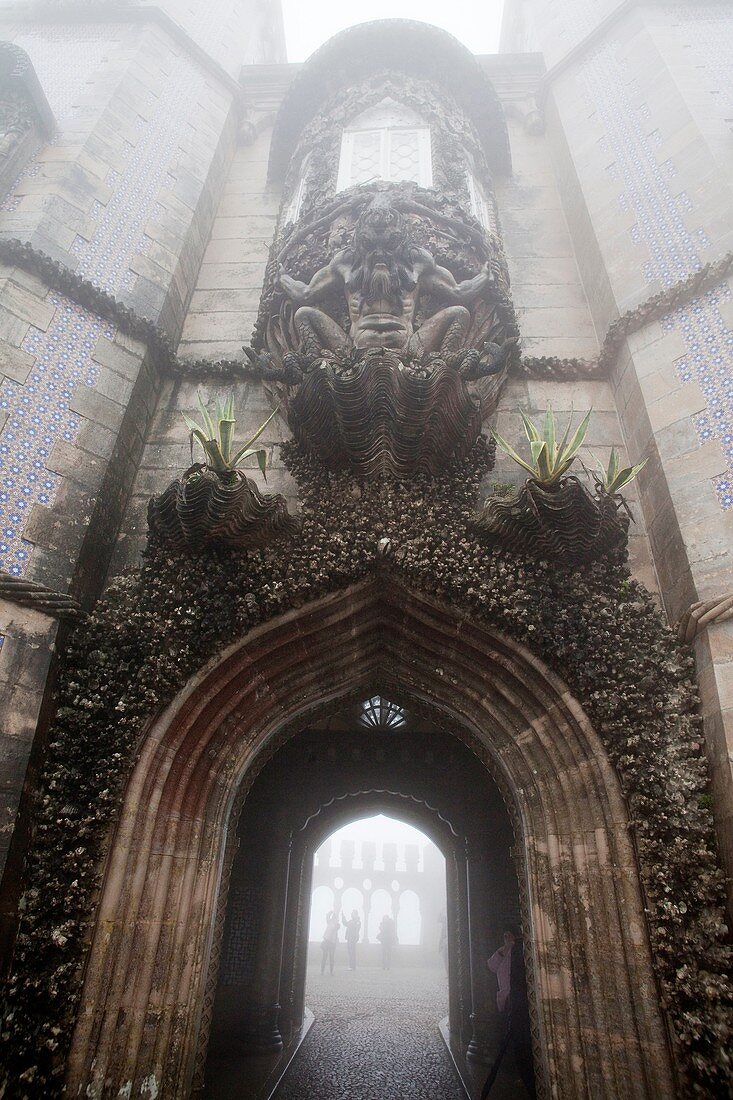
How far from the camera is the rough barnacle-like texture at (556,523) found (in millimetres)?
4559

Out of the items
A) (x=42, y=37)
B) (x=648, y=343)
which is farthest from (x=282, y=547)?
(x=42, y=37)

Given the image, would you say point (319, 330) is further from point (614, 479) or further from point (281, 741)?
point (281, 741)

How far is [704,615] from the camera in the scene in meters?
4.25

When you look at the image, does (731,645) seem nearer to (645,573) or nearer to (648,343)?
(645,573)

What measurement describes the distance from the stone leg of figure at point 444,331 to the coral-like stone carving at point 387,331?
0.04 ft

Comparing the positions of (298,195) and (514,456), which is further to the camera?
(298,195)

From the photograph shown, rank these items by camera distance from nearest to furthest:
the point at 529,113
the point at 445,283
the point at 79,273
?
the point at 79,273
the point at 445,283
the point at 529,113

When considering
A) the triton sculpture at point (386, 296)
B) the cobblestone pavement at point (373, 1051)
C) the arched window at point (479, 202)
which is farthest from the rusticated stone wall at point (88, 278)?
the cobblestone pavement at point (373, 1051)

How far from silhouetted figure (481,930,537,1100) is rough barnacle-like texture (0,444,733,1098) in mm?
2244

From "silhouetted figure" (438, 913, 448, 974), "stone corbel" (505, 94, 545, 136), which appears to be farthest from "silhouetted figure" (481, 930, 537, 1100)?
"silhouetted figure" (438, 913, 448, 974)

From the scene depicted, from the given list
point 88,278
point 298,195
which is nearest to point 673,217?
point 298,195

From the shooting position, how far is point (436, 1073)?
23.7ft

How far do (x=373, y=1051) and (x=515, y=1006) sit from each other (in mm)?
3660

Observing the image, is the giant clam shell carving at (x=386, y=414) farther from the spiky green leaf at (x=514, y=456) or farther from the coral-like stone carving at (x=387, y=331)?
the spiky green leaf at (x=514, y=456)
